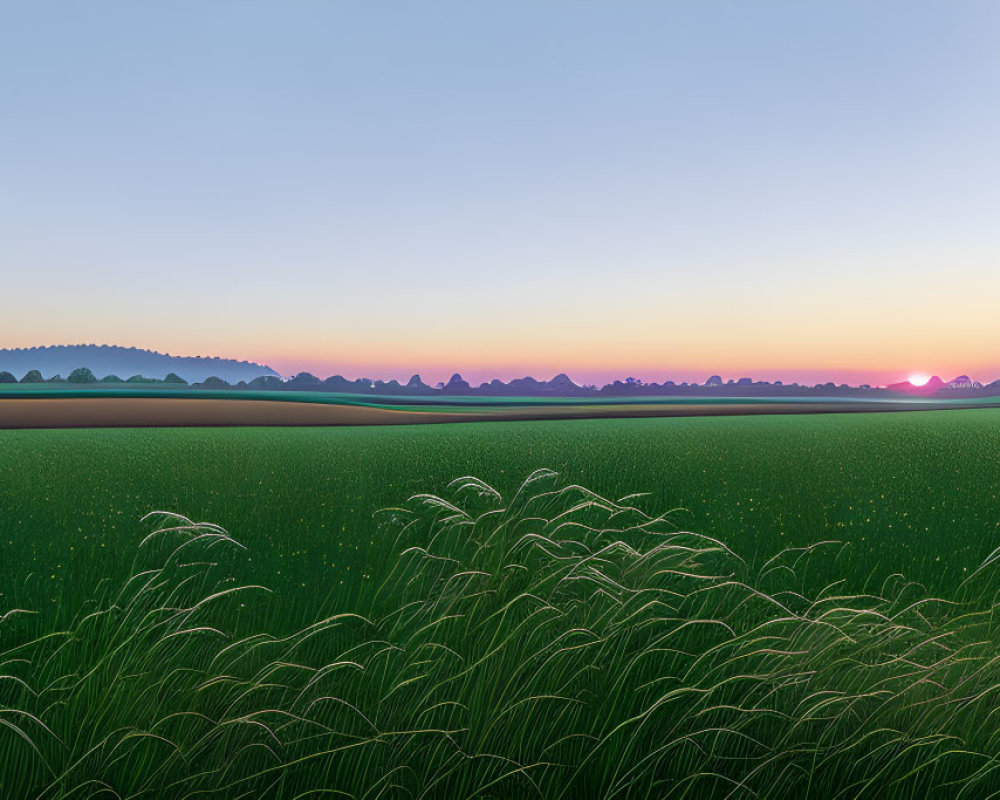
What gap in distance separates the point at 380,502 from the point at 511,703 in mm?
5427

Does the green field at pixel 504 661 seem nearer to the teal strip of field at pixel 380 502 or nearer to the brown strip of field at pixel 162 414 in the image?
the teal strip of field at pixel 380 502

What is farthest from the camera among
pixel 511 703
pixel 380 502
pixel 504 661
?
pixel 380 502

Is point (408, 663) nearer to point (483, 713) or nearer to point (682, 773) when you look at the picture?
point (483, 713)

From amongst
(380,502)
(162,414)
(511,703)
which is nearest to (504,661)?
(511,703)

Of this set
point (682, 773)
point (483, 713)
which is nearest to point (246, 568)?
point (483, 713)

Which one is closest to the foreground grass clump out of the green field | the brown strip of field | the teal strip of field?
the green field

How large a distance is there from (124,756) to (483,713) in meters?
1.78

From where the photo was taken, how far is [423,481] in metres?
10.0

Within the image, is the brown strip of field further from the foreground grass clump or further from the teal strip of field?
the foreground grass clump

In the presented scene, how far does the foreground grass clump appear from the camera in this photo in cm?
274

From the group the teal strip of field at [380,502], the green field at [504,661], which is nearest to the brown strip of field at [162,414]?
the teal strip of field at [380,502]

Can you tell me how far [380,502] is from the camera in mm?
8328

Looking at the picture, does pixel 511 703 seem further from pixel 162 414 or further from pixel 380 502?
pixel 162 414

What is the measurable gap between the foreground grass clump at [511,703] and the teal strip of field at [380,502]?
1.01 metres
